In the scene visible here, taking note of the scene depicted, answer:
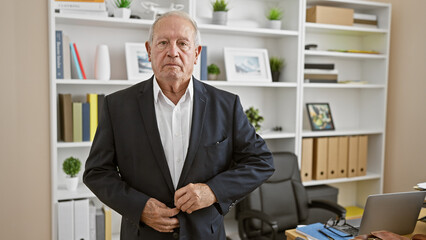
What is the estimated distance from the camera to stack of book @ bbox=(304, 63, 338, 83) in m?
3.69

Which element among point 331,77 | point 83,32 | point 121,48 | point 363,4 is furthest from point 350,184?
point 83,32

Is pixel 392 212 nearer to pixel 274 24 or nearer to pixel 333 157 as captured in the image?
pixel 333 157

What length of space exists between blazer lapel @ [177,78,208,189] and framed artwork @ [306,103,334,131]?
2.31 metres

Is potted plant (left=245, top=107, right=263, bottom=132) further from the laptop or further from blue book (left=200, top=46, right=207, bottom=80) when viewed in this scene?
the laptop

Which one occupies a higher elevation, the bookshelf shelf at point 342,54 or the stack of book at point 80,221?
the bookshelf shelf at point 342,54

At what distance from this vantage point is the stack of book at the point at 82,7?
2.77m

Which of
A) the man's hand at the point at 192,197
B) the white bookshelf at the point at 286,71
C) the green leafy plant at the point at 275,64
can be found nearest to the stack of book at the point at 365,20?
the white bookshelf at the point at 286,71

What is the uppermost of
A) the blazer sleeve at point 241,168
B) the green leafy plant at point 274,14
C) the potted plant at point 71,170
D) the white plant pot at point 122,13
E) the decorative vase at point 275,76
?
the green leafy plant at point 274,14

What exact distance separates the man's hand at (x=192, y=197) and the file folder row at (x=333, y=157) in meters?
2.24

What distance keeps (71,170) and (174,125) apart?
5.27 ft

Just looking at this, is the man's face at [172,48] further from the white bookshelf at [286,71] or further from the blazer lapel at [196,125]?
the white bookshelf at [286,71]

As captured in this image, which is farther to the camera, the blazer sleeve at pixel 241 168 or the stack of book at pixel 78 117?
the stack of book at pixel 78 117

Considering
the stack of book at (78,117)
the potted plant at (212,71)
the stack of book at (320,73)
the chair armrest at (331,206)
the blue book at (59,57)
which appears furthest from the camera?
the stack of book at (320,73)

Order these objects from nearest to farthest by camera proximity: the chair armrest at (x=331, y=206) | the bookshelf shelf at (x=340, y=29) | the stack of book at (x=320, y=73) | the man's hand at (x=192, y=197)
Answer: the man's hand at (x=192, y=197), the chair armrest at (x=331, y=206), the bookshelf shelf at (x=340, y=29), the stack of book at (x=320, y=73)
